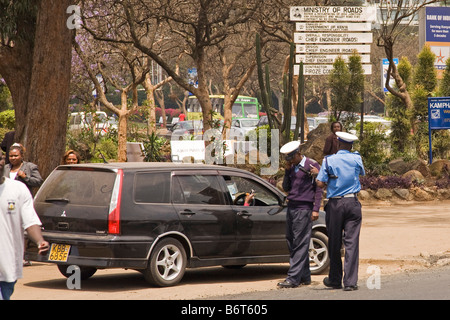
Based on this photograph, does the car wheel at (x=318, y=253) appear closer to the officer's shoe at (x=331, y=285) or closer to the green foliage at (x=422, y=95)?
the officer's shoe at (x=331, y=285)

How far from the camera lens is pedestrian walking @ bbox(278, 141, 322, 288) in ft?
33.9

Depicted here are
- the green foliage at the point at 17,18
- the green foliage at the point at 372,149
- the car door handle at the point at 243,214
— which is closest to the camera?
the car door handle at the point at 243,214

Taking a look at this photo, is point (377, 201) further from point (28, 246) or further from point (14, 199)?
point (14, 199)

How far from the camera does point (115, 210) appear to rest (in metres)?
9.91

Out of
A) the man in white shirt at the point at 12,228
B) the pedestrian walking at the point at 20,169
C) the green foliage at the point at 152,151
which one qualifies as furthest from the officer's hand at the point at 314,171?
the green foliage at the point at 152,151

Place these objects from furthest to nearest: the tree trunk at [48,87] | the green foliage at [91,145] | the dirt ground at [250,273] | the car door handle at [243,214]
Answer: the green foliage at [91,145] → the tree trunk at [48,87] → the car door handle at [243,214] → the dirt ground at [250,273]

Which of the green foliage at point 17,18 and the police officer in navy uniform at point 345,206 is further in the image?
the green foliage at point 17,18

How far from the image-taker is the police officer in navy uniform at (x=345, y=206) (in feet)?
32.5

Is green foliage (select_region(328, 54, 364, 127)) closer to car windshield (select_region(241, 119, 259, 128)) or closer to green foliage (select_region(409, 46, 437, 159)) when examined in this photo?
green foliage (select_region(409, 46, 437, 159))

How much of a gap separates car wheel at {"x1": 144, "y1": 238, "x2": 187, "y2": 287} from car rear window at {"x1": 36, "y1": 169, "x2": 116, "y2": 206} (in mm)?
843

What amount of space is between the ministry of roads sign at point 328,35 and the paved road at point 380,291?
14861 mm

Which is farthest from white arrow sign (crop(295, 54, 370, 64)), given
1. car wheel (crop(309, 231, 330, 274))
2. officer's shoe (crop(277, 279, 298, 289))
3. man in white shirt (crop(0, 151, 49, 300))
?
man in white shirt (crop(0, 151, 49, 300))

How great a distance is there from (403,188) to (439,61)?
46.7 feet

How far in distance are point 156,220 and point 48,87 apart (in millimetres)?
5024
